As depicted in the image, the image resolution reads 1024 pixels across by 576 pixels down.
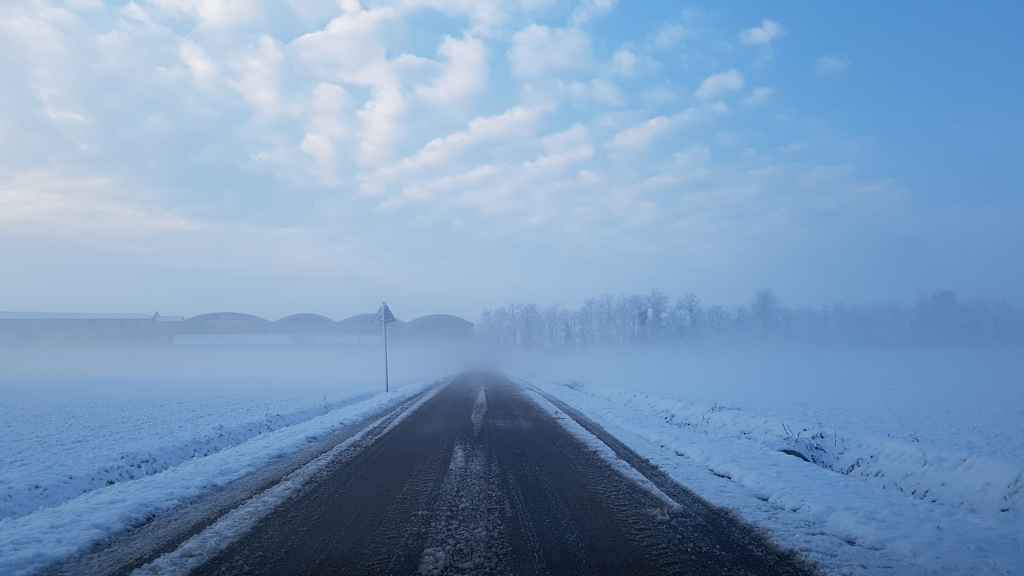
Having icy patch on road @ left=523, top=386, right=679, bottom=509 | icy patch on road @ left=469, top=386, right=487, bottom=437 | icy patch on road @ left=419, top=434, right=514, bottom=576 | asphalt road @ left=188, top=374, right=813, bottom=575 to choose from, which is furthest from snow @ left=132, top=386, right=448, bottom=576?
icy patch on road @ left=469, top=386, right=487, bottom=437

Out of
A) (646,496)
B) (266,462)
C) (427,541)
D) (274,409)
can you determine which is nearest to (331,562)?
(427,541)

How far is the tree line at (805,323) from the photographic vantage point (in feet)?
315

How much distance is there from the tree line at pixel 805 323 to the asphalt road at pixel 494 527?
296ft

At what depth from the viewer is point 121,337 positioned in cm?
10950

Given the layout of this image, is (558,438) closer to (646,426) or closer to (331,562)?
(646,426)

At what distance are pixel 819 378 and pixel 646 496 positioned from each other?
3912 cm

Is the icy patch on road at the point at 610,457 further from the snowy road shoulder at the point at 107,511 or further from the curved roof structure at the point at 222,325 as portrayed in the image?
the curved roof structure at the point at 222,325

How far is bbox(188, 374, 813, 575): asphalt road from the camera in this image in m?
4.60

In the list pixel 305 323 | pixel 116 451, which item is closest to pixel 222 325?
pixel 305 323

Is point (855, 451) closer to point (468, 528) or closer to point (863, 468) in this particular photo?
point (863, 468)

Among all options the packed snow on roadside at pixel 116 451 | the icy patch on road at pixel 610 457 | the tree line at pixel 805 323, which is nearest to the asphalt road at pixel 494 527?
the icy patch on road at pixel 610 457

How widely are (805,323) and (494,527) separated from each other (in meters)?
126

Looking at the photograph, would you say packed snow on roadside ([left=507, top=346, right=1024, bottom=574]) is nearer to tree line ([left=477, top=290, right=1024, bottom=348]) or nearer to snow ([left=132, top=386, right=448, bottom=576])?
snow ([left=132, top=386, right=448, bottom=576])

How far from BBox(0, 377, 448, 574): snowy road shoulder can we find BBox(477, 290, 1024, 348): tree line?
299 ft
